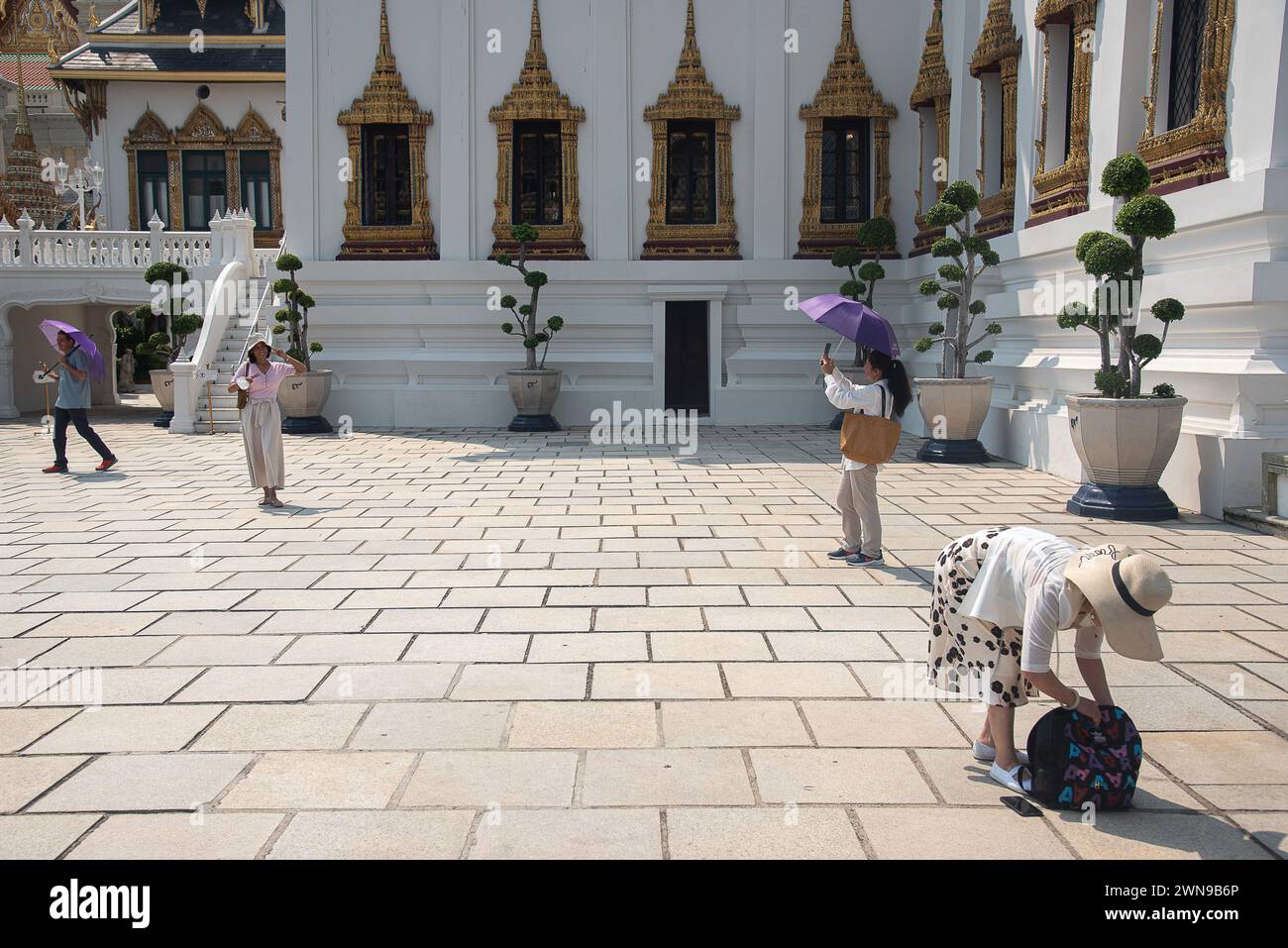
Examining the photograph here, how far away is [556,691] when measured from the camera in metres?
5.44

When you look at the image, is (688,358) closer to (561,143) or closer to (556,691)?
(561,143)

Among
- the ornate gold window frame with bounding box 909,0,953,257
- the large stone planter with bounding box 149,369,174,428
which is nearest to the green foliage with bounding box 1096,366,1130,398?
the ornate gold window frame with bounding box 909,0,953,257

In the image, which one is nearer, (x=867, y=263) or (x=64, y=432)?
(x=64, y=432)

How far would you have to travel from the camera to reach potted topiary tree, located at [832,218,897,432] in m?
17.3

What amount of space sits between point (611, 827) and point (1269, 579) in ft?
18.1

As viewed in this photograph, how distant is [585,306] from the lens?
1939 centimetres

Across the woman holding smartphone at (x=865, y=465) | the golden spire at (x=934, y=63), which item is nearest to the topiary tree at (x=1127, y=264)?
the woman holding smartphone at (x=865, y=465)

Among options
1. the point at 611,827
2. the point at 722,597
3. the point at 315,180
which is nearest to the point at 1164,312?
the point at 722,597

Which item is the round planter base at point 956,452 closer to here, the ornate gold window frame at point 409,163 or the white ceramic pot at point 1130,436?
the white ceramic pot at point 1130,436

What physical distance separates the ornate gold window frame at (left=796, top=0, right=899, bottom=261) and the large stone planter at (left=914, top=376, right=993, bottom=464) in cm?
612

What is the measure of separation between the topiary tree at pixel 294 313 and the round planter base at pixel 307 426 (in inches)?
34.2

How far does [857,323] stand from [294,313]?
495 inches

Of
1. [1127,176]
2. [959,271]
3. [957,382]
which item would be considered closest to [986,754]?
[1127,176]

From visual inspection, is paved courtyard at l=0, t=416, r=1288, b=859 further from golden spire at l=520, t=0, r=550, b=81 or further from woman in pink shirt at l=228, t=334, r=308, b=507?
golden spire at l=520, t=0, r=550, b=81
